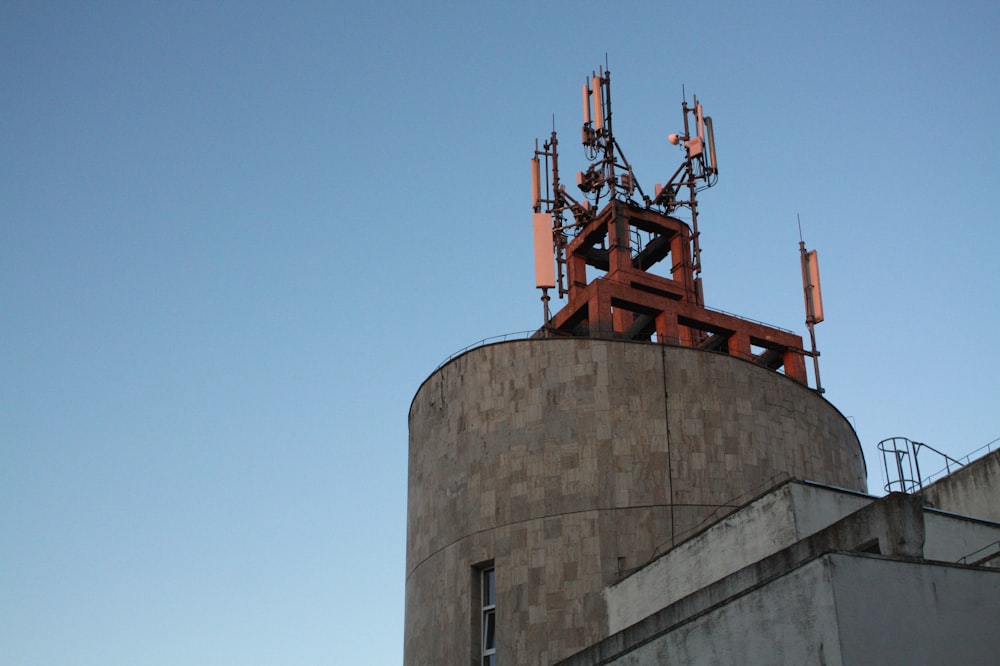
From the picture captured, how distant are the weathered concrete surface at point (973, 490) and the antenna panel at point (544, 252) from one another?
14.0m

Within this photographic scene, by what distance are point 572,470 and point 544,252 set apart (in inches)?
368

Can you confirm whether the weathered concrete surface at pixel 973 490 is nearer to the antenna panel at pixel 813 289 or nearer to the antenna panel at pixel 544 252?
the antenna panel at pixel 813 289

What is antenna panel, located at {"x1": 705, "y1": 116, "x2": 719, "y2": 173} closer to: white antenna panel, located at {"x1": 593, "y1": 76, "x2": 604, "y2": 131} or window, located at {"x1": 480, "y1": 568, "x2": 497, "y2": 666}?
white antenna panel, located at {"x1": 593, "y1": 76, "x2": 604, "y2": 131}

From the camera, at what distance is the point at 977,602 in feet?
62.5

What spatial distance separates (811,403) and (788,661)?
2057 centimetres

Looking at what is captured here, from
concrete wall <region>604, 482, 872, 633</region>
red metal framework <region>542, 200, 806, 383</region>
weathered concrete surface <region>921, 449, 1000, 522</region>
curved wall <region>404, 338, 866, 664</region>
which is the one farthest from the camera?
red metal framework <region>542, 200, 806, 383</region>

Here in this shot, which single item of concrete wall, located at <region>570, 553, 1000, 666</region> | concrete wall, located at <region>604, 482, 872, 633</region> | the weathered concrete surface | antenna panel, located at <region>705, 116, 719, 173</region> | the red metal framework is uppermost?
antenna panel, located at <region>705, 116, 719, 173</region>

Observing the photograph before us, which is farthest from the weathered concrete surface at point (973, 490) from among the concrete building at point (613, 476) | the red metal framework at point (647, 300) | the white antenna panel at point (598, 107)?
the white antenna panel at point (598, 107)

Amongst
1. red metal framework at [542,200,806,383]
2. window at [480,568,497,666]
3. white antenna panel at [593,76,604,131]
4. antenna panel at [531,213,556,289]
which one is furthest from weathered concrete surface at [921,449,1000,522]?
white antenna panel at [593,76,604,131]

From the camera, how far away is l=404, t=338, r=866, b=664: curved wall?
3284cm

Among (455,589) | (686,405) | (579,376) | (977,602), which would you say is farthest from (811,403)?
(977,602)

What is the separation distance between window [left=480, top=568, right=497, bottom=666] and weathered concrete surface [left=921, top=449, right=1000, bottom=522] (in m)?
13.5

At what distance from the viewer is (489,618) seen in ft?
111

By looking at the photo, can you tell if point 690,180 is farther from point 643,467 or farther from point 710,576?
point 710,576
